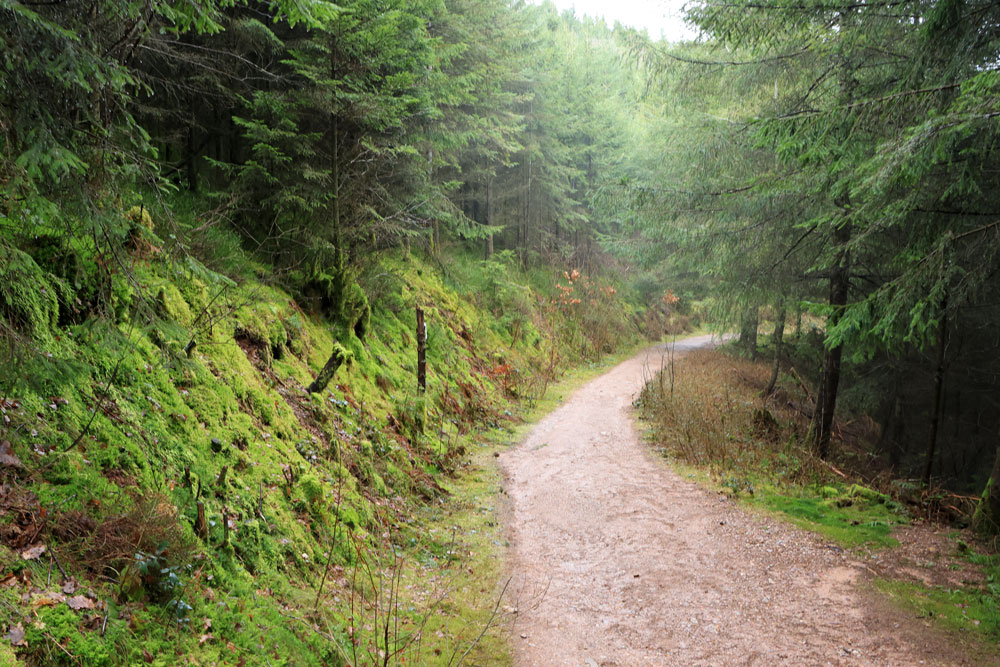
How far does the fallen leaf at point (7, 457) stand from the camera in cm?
281

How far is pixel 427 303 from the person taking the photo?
13531 mm

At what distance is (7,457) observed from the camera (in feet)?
9.28

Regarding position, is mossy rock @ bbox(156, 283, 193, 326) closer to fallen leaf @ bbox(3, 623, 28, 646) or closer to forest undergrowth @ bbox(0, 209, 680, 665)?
forest undergrowth @ bbox(0, 209, 680, 665)

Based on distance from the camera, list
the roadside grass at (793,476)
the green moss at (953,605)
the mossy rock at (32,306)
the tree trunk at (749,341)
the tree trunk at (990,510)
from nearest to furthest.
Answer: the mossy rock at (32,306) < the green moss at (953,605) < the roadside grass at (793,476) < the tree trunk at (990,510) < the tree trunk at (749,341)

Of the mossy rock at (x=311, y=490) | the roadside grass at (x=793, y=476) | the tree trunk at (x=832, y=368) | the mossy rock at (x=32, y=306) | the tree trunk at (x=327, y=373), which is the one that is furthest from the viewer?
the tree trunk at (x=832, y=368)

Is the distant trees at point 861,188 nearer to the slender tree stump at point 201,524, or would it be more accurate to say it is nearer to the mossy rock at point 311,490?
the mossy rock at point 311,490

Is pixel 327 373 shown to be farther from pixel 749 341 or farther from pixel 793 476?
pixel 749 341

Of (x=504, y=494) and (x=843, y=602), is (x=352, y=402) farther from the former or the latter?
(x=843, y=602)

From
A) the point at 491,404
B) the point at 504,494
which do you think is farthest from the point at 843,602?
the point at 491,404

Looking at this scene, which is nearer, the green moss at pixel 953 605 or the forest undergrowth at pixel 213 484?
the forest undergrowth at pixel 213 484

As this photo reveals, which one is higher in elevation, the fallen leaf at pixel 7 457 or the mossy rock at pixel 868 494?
the fallen leaf at pixel 7 457

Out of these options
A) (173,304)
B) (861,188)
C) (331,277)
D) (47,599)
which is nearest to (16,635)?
(47,599)

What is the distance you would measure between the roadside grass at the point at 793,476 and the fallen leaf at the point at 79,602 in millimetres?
6029

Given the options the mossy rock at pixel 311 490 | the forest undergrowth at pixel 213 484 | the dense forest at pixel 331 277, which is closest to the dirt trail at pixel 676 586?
the forest undergrowth at pixel 213 484
